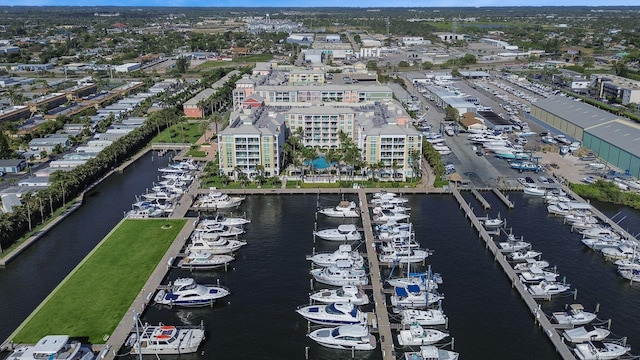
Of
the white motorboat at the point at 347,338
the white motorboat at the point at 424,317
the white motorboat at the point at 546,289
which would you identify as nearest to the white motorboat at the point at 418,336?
the white motorboat at the point at 424,317

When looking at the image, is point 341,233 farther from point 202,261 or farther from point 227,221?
point 202,261

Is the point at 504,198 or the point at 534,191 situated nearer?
the point at 504,198

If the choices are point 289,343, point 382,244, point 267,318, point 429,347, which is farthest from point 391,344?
point 382,244

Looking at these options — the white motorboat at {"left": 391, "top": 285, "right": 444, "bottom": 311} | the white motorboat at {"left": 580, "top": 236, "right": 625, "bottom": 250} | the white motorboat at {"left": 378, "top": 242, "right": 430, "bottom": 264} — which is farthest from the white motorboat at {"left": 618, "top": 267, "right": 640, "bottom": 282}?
the white motorboat at {"left": 391, "top": 285, "right": 444, "bottom": 311}

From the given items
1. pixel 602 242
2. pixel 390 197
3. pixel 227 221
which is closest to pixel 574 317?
pixel 602 242

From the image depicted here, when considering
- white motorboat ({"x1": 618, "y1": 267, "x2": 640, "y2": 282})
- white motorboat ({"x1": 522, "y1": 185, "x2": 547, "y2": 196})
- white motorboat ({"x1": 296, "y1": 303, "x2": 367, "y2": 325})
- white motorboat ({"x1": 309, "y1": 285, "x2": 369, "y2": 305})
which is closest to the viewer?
white motorboat ({"x1": 296, "y1": 303, "x2": 367, "y2": 325})

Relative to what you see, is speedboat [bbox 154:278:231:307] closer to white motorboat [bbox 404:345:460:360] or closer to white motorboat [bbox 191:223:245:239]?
white motorboat [bbox 191:223:245:239]
